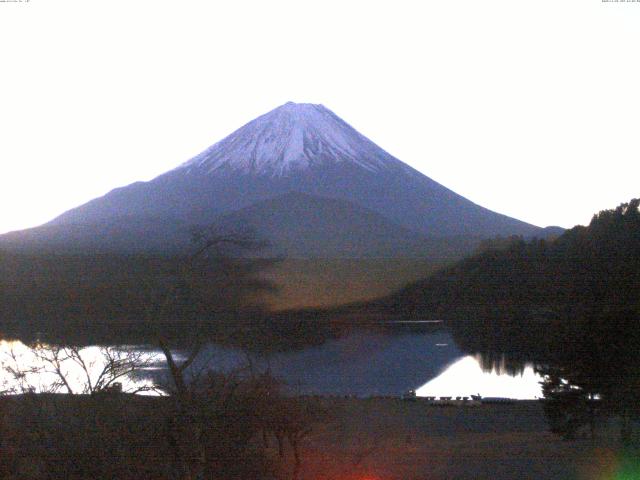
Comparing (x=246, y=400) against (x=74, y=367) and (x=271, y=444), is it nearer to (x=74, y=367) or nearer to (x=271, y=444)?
(x=74, y=367)

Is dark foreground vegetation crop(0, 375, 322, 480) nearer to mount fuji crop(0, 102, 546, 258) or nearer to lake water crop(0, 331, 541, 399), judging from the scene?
mount fuji crop(0, 102, 546, 258)

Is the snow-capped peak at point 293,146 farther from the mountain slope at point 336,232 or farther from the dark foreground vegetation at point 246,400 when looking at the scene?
the dark foreground vegetation at point 246,400

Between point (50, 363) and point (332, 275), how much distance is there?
8837 mm

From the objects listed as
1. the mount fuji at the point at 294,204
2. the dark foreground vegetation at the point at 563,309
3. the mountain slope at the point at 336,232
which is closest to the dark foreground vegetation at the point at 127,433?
the mount fuji at the point at 294,204

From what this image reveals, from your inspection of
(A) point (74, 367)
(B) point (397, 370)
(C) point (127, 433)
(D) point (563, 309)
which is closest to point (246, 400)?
(C) point (127, 433)

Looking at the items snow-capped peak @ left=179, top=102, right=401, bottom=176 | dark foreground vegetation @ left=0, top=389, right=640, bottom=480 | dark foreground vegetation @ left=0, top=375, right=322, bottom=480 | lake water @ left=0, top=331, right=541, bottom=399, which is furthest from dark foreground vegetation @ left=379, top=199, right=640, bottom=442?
snow-capped peak @ left=179, top=102, right=401, bottom=176

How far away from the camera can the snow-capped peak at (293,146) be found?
121 feet

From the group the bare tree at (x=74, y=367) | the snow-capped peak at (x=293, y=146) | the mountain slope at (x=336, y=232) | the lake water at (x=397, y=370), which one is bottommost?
the lake water at (x=397, y=370)

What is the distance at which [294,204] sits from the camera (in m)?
20.6

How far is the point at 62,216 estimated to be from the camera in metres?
8.95

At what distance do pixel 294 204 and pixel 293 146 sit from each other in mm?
20553

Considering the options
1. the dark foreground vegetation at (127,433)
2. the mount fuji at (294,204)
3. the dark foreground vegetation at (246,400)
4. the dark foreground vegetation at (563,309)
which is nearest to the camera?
the dark foreground vegetation at (127,433)

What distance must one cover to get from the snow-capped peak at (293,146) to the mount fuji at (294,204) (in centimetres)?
7

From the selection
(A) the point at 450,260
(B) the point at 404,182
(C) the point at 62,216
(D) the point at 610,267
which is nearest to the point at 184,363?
(C) the point at 62,216
